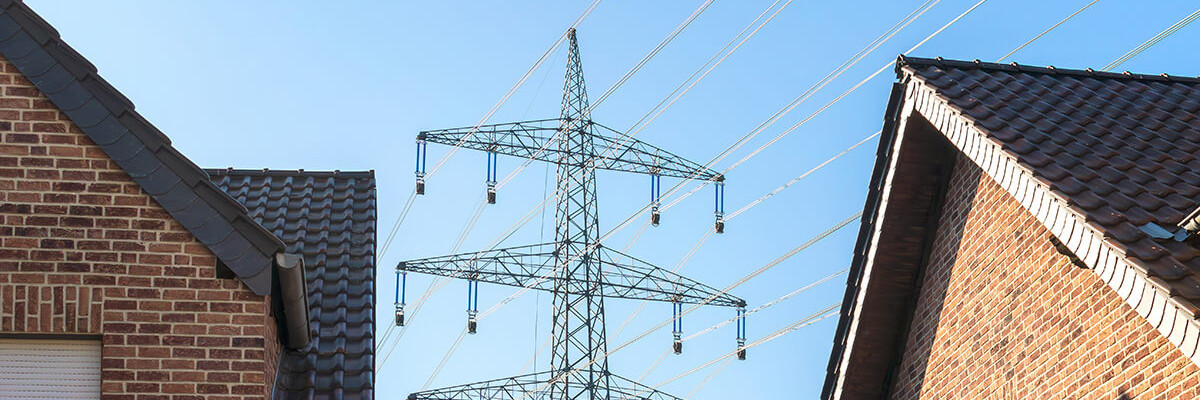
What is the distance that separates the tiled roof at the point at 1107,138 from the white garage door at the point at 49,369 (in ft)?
18.0

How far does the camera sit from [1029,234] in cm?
999

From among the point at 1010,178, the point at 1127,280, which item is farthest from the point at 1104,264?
the point at 1010,178

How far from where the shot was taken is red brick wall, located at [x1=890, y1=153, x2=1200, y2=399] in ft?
28.1

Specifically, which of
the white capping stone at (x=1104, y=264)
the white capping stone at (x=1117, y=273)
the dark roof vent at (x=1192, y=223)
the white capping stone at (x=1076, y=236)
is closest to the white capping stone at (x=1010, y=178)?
the white capping stone at (x=1076, y=236)

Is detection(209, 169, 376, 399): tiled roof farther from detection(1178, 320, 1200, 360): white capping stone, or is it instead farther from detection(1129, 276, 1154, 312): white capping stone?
detection(1178, 320, 1200, 360): white capping stone

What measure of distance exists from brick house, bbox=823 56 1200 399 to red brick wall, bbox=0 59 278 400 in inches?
184

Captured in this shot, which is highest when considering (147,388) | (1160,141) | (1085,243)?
(1160,141)

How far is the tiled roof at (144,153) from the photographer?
8.95 metres

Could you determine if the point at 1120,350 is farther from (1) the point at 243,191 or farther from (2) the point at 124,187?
(1) the point at 243,191

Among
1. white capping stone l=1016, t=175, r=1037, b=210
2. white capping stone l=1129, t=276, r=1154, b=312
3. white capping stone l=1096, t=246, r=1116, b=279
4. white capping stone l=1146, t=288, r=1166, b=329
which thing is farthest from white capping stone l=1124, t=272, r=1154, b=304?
white capping stone l=1016, t=175, r=1037, b=210

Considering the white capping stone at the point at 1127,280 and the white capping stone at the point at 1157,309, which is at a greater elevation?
the white capping stone at the point at 1127,280

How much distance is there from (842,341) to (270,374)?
15.9 ft

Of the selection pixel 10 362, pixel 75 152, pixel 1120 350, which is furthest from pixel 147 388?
pixel 1120 350

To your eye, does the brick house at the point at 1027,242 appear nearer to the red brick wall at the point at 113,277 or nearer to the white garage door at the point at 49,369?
the red brick wall at the point at 113,277
